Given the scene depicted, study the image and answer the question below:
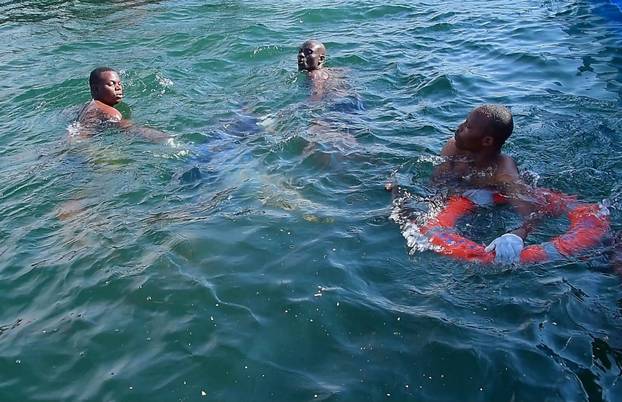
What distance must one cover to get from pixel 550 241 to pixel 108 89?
5.26 metres

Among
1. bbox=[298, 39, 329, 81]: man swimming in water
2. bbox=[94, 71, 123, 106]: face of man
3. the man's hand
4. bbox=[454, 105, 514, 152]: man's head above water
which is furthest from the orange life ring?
bbox=[94, 71, 123, 106]: face of man

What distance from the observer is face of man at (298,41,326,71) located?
26.6 feet

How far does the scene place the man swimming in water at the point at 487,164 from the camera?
16.5ft

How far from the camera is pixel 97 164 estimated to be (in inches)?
243

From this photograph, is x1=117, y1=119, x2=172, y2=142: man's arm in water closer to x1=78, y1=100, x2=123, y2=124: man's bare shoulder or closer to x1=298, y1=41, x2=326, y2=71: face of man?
x1=78, y1=100, x2=123, y2=124: man's bare shoulder

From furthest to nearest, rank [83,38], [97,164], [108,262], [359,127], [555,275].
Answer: [83,38], [359,127], [97,164], [108,262], [555,275]

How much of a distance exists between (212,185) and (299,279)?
1843 millimetres

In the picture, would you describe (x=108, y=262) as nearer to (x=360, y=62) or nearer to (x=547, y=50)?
(x=360, y=62)

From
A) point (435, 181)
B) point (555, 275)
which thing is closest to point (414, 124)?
point (435, 181)

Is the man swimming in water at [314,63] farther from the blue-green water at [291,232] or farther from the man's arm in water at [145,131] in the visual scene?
the man's arm in water at [145,131]

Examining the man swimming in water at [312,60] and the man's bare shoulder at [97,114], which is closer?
the man's bare shoulder at [97,114]

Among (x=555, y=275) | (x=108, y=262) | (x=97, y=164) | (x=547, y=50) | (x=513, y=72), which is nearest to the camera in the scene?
(x=555, y=275)

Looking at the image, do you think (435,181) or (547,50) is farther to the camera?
(547,50)

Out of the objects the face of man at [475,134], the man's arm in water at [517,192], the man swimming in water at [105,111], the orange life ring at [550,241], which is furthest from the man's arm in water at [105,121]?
the man's arm in water at [517,192]
